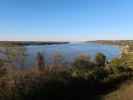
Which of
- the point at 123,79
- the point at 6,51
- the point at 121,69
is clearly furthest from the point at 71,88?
the point at 6,51

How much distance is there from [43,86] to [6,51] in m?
16.9

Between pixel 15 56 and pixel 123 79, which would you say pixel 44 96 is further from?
pixel 15 56

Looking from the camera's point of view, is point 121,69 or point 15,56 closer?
point 121,69

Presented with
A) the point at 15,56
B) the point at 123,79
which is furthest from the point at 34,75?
the point at 15,56

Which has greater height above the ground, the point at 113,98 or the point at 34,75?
the point at 34,75

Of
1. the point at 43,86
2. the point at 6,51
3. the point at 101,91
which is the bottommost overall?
the point at 101,91

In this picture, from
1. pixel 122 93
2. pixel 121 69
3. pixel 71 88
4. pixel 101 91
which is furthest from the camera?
pixel 121 69

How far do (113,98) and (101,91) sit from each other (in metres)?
4.06

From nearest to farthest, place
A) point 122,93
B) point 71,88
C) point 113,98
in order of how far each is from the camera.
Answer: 1. point 113,98
2. point 122,93
3. point 71,88

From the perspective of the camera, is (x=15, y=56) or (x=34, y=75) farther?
(x=15, y=56)

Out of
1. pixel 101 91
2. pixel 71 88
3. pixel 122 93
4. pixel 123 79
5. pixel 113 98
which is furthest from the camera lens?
pixel 123 79

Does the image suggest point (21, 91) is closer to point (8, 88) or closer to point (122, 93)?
point (8, 88)

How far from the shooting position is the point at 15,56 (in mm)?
29422

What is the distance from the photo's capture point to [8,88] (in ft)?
46.3
